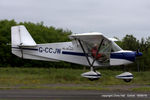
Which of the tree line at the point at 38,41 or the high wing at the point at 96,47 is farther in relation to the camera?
the tree line at the point at 38,41

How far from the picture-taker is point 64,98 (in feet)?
34.7

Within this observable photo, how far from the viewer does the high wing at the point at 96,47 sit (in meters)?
19.3

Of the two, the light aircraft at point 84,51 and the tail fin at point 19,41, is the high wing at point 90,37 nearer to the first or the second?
the light aircraft at point 84,51

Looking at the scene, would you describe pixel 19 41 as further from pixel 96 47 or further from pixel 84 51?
pixel 96 47

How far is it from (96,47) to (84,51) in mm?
807

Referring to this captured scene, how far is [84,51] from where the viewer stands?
1995cm

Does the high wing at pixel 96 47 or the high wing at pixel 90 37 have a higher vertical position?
the high wing at pixel 90 37

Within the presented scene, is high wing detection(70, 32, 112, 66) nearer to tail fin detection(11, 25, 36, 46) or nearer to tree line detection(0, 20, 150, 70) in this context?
tail fin detection(11, 25, 36, 46)

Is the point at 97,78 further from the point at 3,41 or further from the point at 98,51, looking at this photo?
the point at 3,41

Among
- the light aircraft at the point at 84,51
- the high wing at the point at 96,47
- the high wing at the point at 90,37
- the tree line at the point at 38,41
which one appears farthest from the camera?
the tree line at the point at 38,41

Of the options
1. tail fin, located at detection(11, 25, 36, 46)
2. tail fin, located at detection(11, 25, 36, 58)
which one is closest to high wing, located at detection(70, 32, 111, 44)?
tail fin, located at detection(11, 25, 36, 58)

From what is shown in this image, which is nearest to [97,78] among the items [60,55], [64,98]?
[60,55]

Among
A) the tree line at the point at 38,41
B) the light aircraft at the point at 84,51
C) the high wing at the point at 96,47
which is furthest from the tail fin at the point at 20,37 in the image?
the tree line at the point at 38,41

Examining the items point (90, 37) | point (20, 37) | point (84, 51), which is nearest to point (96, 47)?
point (84, 51)
